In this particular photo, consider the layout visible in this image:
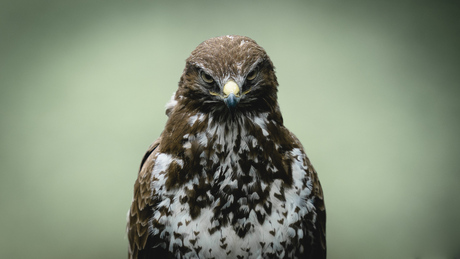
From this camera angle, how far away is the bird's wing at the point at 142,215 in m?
1.71

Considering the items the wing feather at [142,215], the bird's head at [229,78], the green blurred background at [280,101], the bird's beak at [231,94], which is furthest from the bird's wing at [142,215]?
the green blurred background at [280,101]

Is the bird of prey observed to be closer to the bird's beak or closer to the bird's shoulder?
the bird's shoulder

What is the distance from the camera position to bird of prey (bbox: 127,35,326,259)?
1.62 metres

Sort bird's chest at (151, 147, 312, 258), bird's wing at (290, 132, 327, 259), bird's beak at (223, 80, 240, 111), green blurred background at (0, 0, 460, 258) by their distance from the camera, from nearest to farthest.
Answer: bird's beak at (223, 80, 240, 111)
bird's chest at (151, 147, 312, 258)
bird's wing at (290, 132, 327, 259)
green blurred background at (0, 0, 460, 258)

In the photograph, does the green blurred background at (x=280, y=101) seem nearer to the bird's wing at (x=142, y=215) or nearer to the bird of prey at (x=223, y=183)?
the bird's wing at (x=142, y=215)

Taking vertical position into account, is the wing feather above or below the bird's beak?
below

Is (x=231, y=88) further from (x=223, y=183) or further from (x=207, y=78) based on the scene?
(x=223, y=183)

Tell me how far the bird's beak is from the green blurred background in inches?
55.5

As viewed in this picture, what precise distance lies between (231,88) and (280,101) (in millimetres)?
1425

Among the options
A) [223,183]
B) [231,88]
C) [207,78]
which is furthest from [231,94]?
[223,183]

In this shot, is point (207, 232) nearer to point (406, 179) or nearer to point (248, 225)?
point (248, 225)

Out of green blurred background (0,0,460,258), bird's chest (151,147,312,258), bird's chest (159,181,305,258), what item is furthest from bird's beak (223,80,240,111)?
green blurred background (0,0,460,258)

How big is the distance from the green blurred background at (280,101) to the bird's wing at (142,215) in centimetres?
107

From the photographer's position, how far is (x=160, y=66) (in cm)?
286
